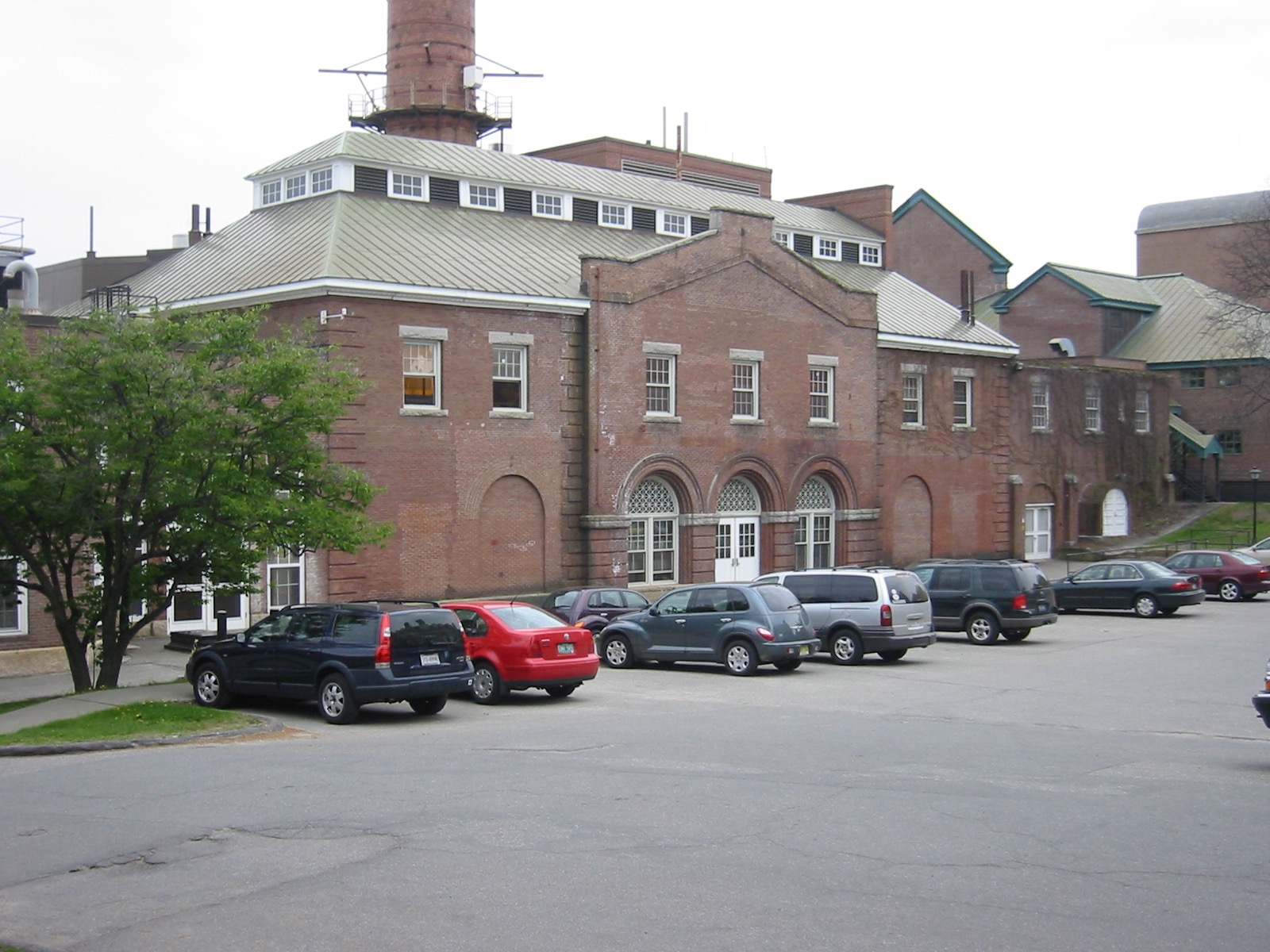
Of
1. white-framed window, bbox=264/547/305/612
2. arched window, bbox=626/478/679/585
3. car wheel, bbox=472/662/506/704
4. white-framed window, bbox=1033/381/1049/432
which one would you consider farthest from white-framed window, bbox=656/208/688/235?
car wheel, bbox=472/662/506/704

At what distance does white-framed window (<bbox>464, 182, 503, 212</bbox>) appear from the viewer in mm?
40469

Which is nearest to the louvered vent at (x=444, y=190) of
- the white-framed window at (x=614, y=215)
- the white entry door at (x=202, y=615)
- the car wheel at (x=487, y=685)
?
the white-framed window at (x=614, y=215)

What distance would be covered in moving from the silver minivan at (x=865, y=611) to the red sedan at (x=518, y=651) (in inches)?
228

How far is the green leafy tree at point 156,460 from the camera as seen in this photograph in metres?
21.0

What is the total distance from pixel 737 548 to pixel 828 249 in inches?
628

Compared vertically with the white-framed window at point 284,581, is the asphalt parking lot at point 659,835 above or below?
below

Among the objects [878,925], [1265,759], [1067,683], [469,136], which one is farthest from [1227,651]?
[469,136]

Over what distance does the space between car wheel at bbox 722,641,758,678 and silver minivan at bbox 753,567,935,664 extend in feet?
6.13

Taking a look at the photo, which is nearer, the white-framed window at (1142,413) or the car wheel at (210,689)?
the car wheel at (210,689)

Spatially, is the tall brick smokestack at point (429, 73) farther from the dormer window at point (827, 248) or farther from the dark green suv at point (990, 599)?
the dark green suv at point (990, 599)

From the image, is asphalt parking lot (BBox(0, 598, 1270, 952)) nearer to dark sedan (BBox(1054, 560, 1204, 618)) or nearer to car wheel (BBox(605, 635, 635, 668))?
car wheel (BBox(605, 635, 635, 668))

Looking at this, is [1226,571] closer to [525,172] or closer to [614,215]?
[614,215]

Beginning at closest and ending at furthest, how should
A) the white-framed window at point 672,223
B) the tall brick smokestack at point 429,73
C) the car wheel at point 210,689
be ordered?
the car wheel at point 210,689, the white-framed window at point 672,223, the tall brick smokestack at point 429,73

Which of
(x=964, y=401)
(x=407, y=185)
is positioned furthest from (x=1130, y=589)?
(x=407, y=185)
